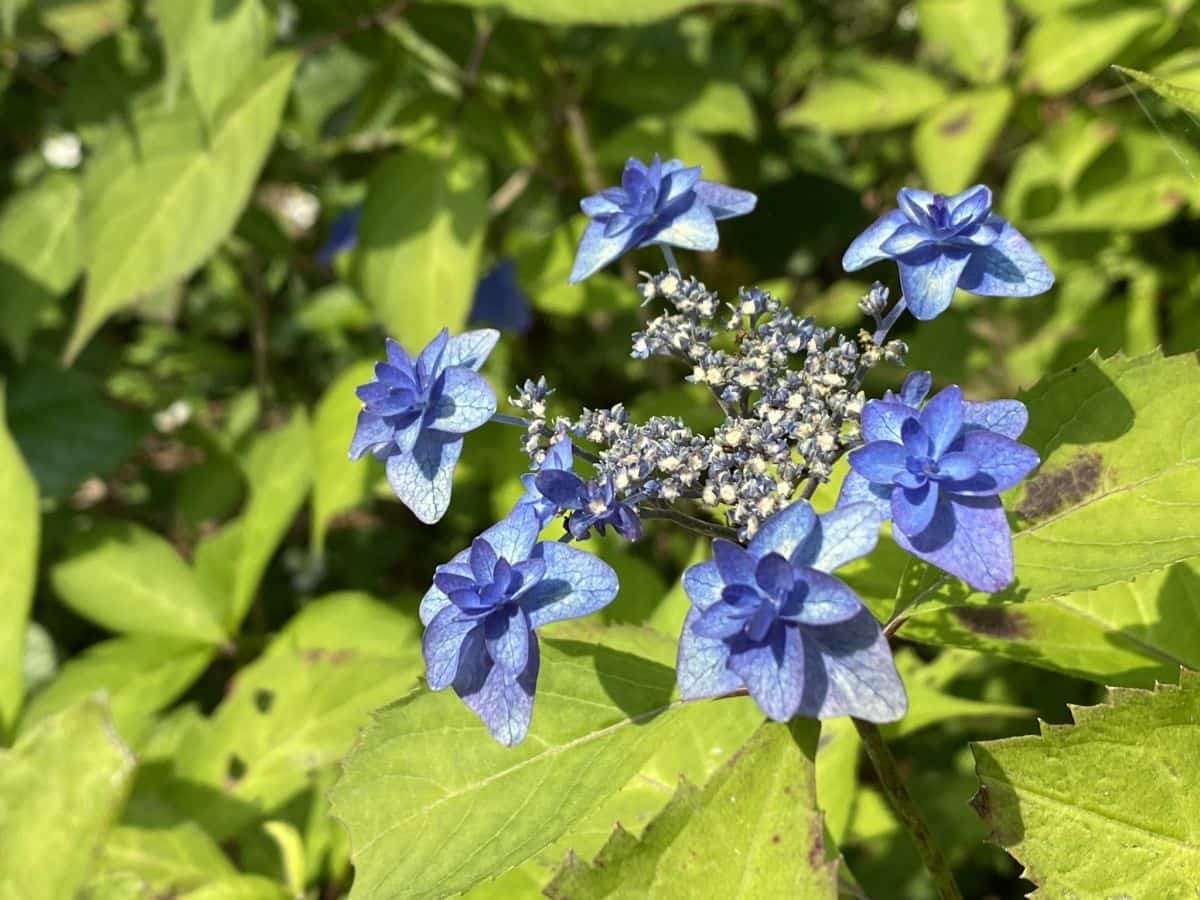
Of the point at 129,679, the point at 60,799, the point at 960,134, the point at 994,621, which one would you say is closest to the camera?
the point at 994,621

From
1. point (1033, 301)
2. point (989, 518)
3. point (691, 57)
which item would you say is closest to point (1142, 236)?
point (1033, 301)

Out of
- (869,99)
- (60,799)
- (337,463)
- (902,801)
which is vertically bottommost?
(337,463)

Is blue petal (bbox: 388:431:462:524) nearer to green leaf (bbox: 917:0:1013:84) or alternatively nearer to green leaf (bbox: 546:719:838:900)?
green leaf (bbox: 546:719:838:900)

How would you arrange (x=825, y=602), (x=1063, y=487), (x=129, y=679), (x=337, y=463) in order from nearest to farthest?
(x=825, y=602) → (x=1063, y=487) → (x=129, y=679) → (x=337, y=463)

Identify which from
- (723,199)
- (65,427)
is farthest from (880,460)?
(65,427)

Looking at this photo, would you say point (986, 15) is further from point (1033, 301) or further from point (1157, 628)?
point (1157, 628)

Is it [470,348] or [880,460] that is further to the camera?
[470,348]

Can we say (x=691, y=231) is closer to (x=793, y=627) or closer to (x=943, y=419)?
(x=943, y=419)
